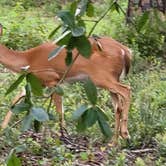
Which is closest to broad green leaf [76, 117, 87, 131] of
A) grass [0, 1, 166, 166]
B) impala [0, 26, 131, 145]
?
grass [0, 1, 166, 166]

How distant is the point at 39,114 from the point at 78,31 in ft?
0.70

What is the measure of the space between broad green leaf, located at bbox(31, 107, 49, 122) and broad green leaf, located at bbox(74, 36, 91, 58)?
0.54 feet

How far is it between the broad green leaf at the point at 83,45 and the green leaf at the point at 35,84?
0.13 m

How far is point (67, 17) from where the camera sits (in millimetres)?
1407

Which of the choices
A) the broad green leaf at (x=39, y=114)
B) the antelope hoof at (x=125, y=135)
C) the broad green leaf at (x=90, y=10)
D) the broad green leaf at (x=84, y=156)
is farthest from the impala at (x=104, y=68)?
the broad green leaf at (x=39, y=114)

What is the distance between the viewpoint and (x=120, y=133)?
229 inches

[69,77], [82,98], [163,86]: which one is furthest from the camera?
[163,86]

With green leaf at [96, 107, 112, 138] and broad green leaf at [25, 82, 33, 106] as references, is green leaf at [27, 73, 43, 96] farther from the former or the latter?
green leaf at [96, 107, 112, 138]

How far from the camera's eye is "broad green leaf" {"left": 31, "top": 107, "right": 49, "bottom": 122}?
Answer: 1.44 m

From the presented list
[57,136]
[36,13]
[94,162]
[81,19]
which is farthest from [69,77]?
[36,13]

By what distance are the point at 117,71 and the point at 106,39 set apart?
0.35 meters

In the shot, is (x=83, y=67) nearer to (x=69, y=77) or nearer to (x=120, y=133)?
(x=69, y=77)

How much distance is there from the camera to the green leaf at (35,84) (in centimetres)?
145

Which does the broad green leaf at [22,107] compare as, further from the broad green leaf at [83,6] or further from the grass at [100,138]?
the grass at [100,138]
